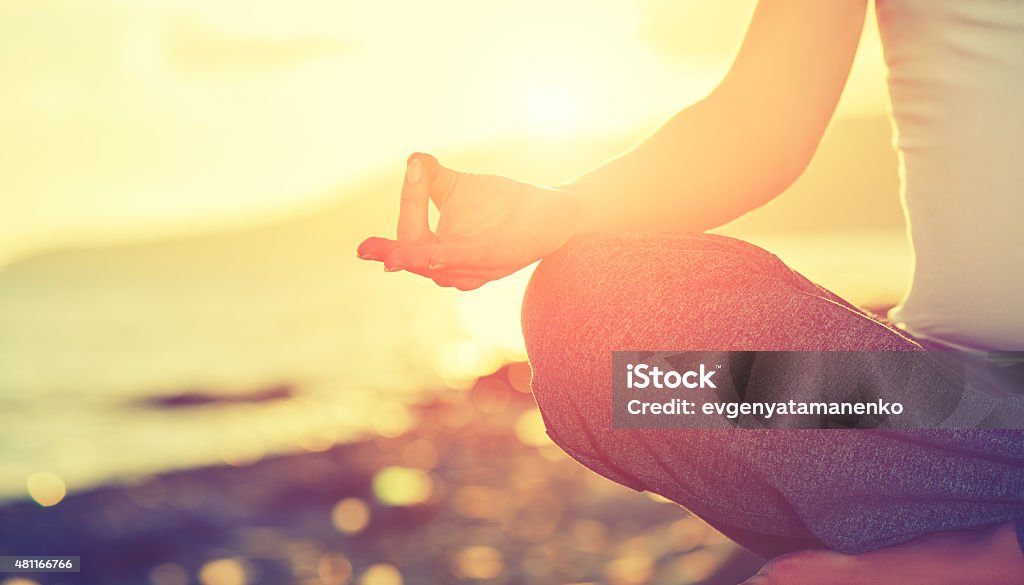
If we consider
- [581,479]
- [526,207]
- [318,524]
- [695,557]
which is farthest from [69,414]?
[526,207]

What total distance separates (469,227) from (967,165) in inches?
25.7

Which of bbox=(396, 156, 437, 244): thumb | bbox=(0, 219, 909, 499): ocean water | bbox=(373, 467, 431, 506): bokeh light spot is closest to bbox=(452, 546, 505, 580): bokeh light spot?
bbox=(373, 467, 431, 506): bokeh light spot

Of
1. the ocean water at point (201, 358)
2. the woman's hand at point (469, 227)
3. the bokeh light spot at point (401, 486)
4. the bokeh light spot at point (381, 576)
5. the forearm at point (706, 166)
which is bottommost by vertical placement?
the bokeh light spot at point (381, 576)

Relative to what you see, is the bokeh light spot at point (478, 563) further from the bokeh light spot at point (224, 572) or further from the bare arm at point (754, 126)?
the bare arm at point (754, 126)

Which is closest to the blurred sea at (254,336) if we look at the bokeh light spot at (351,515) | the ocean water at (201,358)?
the ocean water at (201,358)

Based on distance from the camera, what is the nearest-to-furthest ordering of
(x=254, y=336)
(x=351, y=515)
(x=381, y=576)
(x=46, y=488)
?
(x=381, y=576)
(x=351, y=515)
(x=46, y=488)
(x=254, y=336)

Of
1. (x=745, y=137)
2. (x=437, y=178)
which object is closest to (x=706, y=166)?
(x=745, y=137)

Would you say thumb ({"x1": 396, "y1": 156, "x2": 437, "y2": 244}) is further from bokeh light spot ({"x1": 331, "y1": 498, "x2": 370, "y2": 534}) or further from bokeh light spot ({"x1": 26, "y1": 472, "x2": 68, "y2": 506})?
bokeh light spot ({"x1": 26, "y1": 472, "x2": 68, "y2": 506})

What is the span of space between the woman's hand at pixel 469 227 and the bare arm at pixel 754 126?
0.72 ft

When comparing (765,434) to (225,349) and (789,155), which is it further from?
(225,349)

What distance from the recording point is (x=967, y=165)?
1190 millimetres

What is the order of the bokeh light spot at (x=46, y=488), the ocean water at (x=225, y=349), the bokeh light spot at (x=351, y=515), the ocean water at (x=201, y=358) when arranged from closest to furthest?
the bokeh light spot at (x=351, y=515) < the bokeh light spot at (x=46, y=488) < the ocean water at (x=201, y=358) < the ocean water at (x=225, y=349)

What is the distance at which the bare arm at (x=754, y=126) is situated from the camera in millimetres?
1357

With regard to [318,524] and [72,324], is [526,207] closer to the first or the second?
[318,524]
